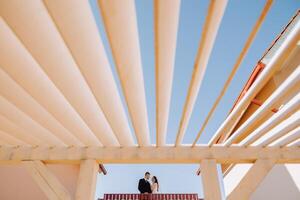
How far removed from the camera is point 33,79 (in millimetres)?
2459

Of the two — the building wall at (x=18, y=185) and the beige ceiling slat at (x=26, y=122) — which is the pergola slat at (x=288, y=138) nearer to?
the beige ceiling slat at (x=26, y=122)

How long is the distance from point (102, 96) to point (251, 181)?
112 inches

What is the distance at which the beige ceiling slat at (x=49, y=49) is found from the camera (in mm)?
1654

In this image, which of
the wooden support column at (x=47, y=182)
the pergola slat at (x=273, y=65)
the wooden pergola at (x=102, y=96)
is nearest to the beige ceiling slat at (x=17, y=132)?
the wooden pergola at (x=102, y=96)

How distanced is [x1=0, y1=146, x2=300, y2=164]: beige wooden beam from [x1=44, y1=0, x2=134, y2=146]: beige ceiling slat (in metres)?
1.54

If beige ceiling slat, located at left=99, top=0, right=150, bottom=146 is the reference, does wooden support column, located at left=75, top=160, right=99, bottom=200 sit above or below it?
below

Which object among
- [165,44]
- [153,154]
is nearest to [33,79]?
[165,44]

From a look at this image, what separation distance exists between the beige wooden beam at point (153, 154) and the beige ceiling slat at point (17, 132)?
0.76 ft

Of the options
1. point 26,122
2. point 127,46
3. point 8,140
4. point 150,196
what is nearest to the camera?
point 127,46

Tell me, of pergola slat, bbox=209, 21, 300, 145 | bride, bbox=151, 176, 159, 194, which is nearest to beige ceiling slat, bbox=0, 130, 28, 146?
pergola slat, bbox=209, 21, 300, 145

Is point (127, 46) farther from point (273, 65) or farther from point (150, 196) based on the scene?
point (150, 196)

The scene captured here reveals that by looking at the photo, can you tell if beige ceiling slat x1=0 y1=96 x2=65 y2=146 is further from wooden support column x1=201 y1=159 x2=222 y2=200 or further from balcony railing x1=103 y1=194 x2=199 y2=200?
balcony railing x1=103 y1=194 x2=199 y2=200

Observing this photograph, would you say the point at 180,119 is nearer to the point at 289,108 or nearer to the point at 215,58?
the point at 215,58

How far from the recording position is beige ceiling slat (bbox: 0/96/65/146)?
3.09 metres
